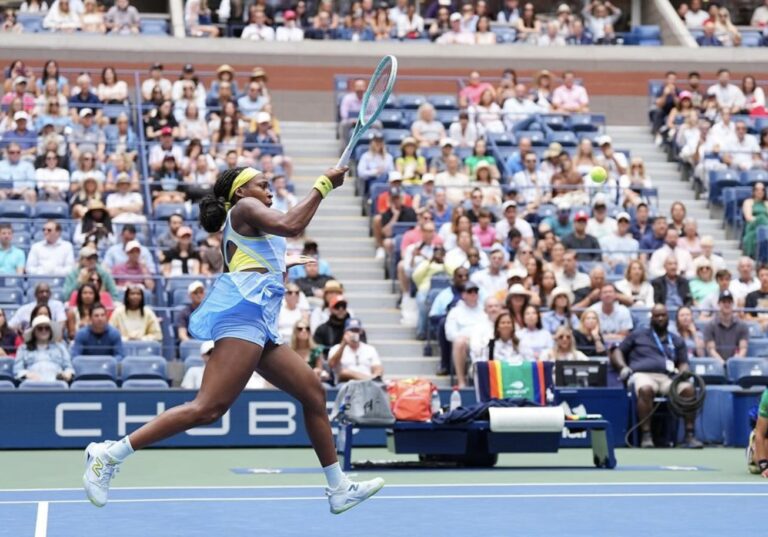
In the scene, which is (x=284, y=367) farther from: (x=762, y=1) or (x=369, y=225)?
(x=762, y=1)

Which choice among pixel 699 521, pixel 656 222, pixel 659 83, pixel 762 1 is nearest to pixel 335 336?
pixel 656 222

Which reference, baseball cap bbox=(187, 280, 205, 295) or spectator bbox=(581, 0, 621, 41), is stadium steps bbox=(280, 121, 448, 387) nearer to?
baseball cap bbox=(187, 280, 205, 295)

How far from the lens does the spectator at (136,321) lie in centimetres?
1541

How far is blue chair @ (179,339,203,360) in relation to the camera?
15.4m

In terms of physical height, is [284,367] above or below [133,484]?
above

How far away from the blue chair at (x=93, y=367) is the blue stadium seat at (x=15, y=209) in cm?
365

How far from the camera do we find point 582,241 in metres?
18.4

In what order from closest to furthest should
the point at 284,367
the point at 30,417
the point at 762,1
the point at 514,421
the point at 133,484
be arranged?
the point at 284,367, the point at 133,484, the point at 514,421, the point at 30,417, the point at 762,1

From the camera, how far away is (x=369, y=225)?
65.0ft

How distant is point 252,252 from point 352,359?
7624 mm

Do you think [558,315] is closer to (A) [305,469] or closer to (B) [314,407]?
(A) [305,469]

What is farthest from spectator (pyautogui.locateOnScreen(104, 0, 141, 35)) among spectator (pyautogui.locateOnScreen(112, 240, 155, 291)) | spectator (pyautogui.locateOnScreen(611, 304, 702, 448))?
spectator (pyautogui.locateOnScreen(611, 304, 702, 448))

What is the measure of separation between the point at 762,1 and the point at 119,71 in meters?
12.7

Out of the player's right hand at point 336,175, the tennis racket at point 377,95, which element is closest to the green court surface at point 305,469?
the tennis racket at point 377,95
